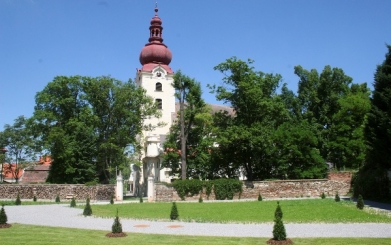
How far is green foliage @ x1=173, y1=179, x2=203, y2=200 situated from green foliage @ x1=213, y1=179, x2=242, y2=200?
5.02ft

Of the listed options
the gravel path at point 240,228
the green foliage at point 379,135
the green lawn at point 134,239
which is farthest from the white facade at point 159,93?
the green lawn at point 134,239

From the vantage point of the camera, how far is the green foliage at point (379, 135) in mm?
24656

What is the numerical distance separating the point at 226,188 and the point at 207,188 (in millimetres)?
1776

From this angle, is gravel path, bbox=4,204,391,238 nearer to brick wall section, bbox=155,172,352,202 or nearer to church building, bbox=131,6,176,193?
brick wall section, bbox=155,172,352,202

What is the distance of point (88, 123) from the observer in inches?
1657

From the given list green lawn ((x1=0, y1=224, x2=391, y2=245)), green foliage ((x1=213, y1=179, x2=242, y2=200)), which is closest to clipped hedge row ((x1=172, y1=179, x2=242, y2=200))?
green foliage ((x1=213, y1=179, x2=242, y2=200))

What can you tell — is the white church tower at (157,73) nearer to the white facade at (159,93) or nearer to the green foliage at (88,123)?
the white facade at (159,93)

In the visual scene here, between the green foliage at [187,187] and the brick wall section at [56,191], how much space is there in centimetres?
765

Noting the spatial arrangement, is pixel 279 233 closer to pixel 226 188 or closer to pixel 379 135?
pixel 379 135

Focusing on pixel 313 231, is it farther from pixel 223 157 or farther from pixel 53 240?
pixel 223 157

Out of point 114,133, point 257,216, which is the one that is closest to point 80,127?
point 114,133

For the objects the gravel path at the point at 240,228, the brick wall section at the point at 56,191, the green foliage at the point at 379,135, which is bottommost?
the gravel path at the point at 240,228

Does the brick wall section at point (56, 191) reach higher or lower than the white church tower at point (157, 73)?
lower

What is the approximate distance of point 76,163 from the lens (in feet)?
138
